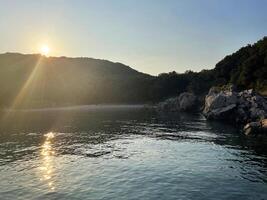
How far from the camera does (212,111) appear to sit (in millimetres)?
114688

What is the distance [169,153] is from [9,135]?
1884 inches

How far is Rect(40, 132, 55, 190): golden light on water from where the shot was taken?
149 ft

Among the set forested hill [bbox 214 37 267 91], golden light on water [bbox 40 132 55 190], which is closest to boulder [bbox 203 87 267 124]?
forested hill [bbox 214 37 267 91]

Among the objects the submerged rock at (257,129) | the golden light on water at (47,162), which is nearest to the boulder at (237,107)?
the submerged rock at (257,129)

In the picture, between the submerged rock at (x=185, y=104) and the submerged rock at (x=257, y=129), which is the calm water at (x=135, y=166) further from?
the submerged rock at (x=185, y=104)

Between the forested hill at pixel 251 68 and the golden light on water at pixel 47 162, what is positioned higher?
the forested hill at pixel 251 68

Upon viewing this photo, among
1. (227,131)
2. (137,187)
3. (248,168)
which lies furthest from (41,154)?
(227,131)

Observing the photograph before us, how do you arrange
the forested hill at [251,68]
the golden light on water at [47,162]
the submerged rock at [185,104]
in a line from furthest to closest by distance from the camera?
the submerged rock at [185,104], the forested hill at [251,68], the golden light on water at [47,162]

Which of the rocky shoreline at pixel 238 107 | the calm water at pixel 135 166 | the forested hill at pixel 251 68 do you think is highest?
the forested hill at pixel 251 68

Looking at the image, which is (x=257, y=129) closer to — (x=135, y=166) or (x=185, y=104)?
(x=135, y=166)

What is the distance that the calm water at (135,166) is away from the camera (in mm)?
40219

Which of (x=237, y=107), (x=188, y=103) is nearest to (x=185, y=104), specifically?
(x=188, y=103)

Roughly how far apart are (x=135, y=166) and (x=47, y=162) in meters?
14.2

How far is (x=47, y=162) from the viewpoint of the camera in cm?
5681
